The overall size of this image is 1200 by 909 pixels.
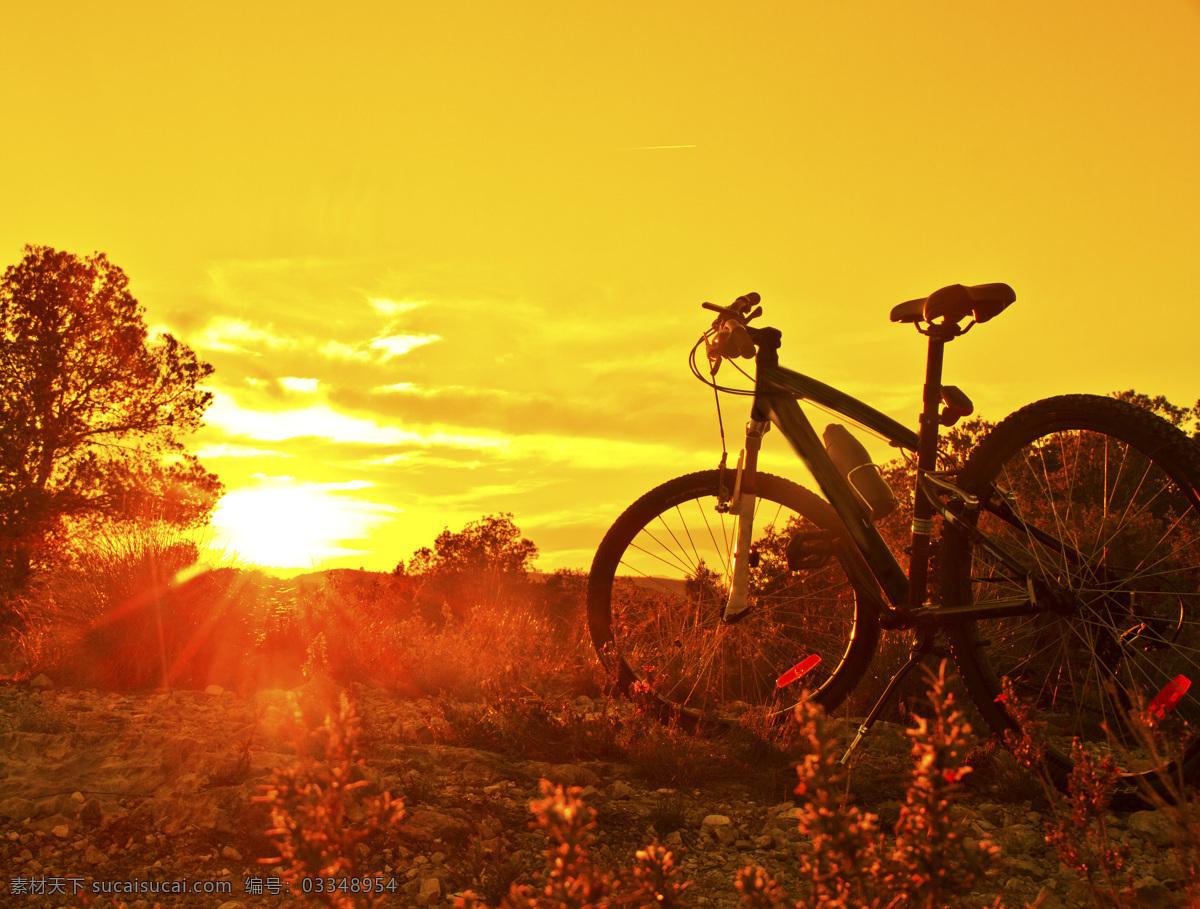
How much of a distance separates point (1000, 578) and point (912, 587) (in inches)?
13.3

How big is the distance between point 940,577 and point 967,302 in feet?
4.11

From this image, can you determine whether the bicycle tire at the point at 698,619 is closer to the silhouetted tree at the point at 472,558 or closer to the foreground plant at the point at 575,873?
the foreground plant at the point at 575,873

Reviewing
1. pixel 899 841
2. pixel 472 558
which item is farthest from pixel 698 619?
pixel 472 558

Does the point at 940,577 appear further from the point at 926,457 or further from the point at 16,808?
the point at 16,808

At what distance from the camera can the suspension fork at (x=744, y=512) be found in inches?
152

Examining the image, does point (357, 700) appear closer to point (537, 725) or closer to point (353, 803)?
point (537, 725)

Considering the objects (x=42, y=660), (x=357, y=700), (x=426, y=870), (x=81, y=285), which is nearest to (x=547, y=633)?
(x=357, y=700)

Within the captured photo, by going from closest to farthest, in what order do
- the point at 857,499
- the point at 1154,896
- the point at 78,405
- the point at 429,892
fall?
the point at 1154,896 → the point at 429,892 → the point at 857,499 → the point at 78,405

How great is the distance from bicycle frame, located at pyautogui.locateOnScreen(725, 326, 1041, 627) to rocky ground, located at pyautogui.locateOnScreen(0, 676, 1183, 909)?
0.76 metres

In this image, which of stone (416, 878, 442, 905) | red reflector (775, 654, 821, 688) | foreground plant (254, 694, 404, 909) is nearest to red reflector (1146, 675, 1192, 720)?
red reflector (775, 654, 821, 688)

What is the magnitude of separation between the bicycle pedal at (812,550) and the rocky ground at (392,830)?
3.28ft

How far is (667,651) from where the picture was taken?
4.17 meters

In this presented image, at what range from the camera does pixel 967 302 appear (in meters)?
3.19

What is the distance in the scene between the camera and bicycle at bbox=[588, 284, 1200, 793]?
2.87 meters
